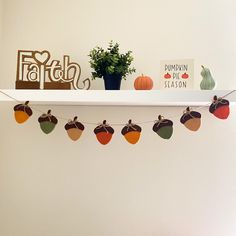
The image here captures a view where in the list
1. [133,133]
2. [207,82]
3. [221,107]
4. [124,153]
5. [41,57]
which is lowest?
[124,153]

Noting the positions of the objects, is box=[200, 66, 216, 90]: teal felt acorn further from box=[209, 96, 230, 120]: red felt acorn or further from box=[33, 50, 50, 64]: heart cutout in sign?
box=[33, 50, 50, 64]: heart cutout in sign

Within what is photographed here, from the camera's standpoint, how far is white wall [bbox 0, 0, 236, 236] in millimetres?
1544

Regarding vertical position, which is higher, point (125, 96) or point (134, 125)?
point (125, 96)

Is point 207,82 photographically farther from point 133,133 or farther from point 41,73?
point 41,73

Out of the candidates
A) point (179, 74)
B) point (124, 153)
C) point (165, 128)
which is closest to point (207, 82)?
point (179, 74)

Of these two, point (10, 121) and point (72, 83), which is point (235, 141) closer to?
point (72, 83)

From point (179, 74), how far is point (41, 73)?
0.69 metres

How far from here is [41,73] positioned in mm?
1422

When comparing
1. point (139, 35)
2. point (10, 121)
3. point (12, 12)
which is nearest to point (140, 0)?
point (139, 35)

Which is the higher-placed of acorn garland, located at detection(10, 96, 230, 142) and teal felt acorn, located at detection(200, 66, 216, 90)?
teal felt acorn, located at detection(200, 66, 216, 90)

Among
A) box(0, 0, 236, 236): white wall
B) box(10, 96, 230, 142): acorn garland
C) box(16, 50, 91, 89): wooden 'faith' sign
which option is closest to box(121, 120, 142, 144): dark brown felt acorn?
box(10, 96, 230, 142): acorn garland

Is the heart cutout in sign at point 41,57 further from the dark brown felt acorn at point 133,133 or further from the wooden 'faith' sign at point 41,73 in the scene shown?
the dark brown felt acorn at point 133,133

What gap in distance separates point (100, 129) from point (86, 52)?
52 centimetres

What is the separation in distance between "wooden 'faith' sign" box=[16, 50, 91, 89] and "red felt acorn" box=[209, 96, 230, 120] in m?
0.68
